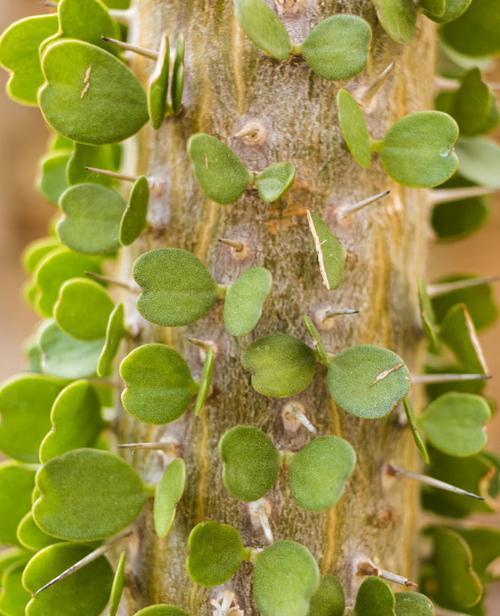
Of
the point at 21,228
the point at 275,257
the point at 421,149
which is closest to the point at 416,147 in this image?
the point at 421,149

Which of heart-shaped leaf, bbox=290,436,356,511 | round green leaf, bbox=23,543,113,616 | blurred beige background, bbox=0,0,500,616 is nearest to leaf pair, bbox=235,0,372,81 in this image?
heart-shaped leaf, bbox=290,436,356,511

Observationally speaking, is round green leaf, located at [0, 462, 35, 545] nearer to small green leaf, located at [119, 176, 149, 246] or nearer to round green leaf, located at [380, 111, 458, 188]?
small green leaf, located at [119, 176, 149, 246]

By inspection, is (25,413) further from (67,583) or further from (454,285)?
(454,285)

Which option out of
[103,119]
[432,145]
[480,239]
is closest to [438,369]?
[432,145]

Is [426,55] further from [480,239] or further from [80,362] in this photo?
[480,239]

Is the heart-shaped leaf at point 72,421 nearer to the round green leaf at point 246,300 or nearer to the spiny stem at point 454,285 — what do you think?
the round green leaf at point 246,300

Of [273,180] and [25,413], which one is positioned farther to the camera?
[25,413]
